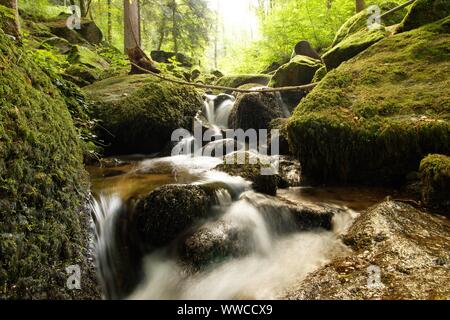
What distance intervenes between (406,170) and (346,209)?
4.61ft

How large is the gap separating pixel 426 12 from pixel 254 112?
457 centimetres

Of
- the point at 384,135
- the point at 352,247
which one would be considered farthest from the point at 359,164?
the point at 352,247

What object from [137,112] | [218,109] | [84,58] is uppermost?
[84,58]

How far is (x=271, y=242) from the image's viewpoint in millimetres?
3785

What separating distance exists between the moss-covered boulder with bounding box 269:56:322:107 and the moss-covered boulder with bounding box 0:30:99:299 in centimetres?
843

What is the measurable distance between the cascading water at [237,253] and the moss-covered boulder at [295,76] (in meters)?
6.51

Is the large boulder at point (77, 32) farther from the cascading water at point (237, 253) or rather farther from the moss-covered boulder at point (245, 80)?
the cascading water at point (237, 253)

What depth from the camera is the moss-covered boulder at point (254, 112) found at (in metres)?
8.65

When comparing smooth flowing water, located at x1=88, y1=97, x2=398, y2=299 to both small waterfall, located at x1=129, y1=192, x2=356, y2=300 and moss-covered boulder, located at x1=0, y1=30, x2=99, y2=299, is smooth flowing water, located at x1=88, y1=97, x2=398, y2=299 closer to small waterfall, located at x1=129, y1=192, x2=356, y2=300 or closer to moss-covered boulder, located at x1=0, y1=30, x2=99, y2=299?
small waterfall, located at x1=129, y1=192, x2=356, y2=300

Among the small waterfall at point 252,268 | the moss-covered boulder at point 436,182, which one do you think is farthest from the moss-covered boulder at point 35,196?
the moss-covered boulder at point 436,182

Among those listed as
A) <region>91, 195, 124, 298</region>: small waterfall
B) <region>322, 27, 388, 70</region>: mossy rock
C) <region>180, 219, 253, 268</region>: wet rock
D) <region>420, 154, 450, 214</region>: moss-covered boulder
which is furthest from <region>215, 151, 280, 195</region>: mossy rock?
<region>322, 27, 388, 70</region>: mossy rock

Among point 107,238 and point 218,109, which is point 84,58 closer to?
point 218,109

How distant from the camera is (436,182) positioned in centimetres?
366

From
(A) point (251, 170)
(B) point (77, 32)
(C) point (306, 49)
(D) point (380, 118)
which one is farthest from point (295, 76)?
(B) point (77, 32)
